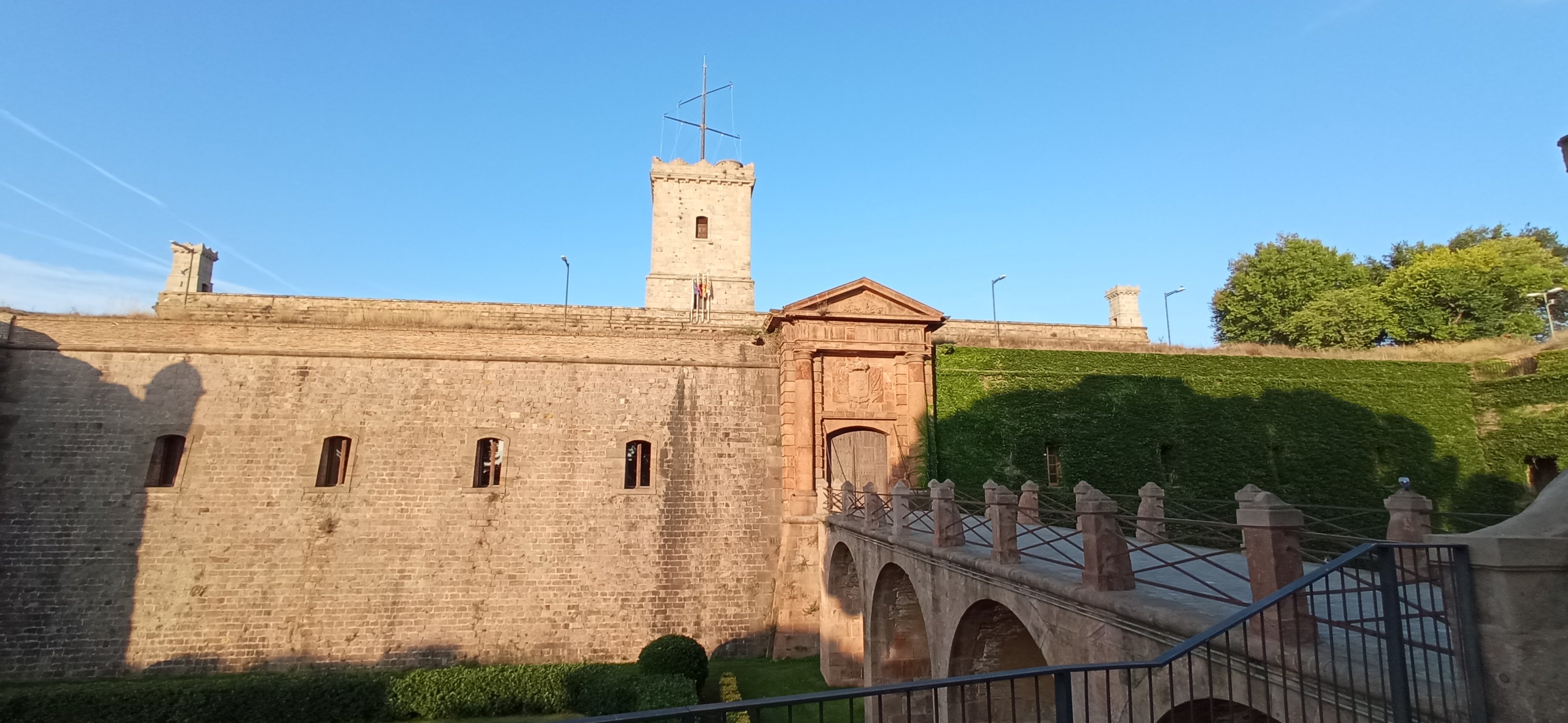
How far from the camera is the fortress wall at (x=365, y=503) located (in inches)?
635

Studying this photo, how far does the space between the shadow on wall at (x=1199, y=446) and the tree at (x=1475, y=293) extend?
10027 mm

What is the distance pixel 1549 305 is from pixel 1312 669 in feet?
121

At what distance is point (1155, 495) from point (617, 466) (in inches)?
507

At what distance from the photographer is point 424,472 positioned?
1761cm

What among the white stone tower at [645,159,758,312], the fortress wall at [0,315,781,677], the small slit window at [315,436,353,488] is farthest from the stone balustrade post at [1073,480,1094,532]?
the white stone tower at [645,159,758,312]

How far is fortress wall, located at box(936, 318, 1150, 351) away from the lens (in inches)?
834

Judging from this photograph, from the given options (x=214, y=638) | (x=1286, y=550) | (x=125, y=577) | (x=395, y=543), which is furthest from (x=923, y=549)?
(x=125, y=577)

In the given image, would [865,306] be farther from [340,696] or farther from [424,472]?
[340,696]

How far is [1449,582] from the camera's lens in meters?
3.31

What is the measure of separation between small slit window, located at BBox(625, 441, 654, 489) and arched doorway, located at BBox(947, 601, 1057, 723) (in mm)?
10490

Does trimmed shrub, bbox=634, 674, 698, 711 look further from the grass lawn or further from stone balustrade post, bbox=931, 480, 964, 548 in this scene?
stone balustrade post, bbox=931, 480, 964, 548

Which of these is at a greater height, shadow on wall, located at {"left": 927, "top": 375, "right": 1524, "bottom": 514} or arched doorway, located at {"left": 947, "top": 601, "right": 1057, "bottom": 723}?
shadow on wall, located at {"left": 927, "top": 375, "right": 1524, "bottom": 514}

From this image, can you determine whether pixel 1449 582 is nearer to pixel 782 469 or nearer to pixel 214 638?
pixel 782 469

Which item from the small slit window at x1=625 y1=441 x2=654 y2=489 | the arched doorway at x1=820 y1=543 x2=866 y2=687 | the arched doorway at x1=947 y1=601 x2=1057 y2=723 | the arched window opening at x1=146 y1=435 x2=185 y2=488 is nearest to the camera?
the arched doorway at x1=947 y1=601 x2=1057 y2=723
